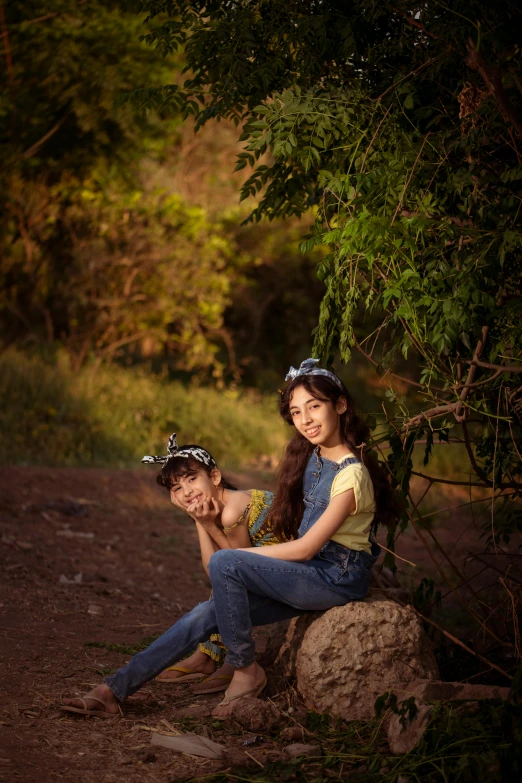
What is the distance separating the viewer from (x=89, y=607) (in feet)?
17.8

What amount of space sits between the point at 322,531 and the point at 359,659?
Answer: 0.53m

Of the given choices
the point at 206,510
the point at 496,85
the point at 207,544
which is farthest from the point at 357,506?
the point at 496,85

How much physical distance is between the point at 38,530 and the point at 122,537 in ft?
2.28

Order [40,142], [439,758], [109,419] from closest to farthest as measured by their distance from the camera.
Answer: [439,758]
[109,419]
[40,142]

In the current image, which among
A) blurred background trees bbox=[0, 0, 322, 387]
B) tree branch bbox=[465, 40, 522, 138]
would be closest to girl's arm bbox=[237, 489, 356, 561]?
tree branch bbox=[465, 40, 522, 138]

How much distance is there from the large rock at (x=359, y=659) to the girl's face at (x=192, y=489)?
0.75m

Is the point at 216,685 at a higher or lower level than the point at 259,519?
lower

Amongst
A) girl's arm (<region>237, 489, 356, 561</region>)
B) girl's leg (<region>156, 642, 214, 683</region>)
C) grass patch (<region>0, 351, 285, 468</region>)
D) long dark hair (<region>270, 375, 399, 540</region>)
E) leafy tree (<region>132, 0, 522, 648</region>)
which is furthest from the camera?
grass patch (<region>0, 351, 285, 468</region>)

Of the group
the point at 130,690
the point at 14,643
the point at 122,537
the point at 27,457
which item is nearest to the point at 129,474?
the point at 27,457

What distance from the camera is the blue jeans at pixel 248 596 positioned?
142 inches

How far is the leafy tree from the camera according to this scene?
3424mm

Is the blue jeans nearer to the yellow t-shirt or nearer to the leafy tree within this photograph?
the yellow t-shirt

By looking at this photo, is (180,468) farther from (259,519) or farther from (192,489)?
(259,519)

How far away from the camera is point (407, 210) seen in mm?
3982
